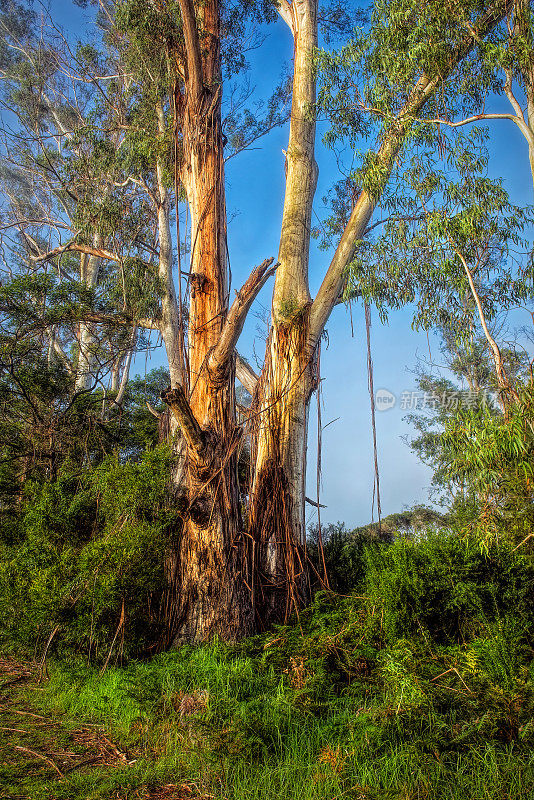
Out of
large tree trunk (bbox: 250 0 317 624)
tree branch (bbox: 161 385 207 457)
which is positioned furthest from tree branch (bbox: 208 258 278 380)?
large tree trunk (bbox: 250 0 317 624)

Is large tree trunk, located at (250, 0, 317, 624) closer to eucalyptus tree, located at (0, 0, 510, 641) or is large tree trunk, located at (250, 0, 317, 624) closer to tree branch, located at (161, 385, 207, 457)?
eucalyptus tree, located at (0, 0, 510, 641)

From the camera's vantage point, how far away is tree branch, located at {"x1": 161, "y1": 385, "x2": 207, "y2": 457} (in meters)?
3.79

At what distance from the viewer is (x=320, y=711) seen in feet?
10.1

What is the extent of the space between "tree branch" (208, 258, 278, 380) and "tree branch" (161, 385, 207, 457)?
2.07 feet

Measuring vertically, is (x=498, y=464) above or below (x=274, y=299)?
below

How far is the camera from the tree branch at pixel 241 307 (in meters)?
3.94

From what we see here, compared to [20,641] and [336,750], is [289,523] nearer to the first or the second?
[20,641]

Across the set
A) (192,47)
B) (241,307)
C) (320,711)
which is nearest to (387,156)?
(192,47)

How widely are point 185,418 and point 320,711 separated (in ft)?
6.96

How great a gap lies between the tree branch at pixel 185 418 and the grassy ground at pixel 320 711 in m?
1.55

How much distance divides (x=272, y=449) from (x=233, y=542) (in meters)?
1.37

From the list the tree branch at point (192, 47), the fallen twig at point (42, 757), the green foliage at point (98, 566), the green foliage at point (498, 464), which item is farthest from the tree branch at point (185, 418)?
the tree branch at point (192, 47)

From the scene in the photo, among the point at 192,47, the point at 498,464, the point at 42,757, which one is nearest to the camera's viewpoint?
the point at 42,757

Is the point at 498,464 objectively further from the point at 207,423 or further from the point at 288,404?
the point at 207,423
